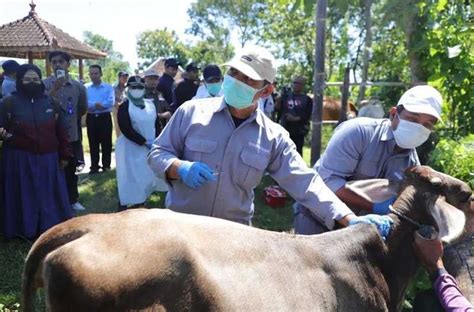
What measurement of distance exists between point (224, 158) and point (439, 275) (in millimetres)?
1237

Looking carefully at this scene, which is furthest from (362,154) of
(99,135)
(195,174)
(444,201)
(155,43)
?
(155,43)

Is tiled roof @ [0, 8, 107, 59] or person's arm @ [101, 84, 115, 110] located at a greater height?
tiled roof @ [0, 8, 107, 59]

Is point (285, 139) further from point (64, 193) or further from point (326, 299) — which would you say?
point (64, 193)

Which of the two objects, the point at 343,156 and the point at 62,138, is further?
the point at 62,138

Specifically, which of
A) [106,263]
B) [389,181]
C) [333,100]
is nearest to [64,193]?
[389,181]

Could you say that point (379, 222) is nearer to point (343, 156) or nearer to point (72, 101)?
point (343, 156)

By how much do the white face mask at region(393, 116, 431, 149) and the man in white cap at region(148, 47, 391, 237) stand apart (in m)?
0.61

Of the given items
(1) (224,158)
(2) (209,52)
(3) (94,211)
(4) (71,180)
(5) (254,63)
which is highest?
(5) (254,63)

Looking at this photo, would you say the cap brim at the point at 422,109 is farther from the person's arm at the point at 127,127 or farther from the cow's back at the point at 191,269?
the person's arm at the point at 127,127

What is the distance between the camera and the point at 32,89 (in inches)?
215

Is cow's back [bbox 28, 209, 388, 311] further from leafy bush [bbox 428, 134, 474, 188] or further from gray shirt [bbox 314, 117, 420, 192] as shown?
leafy bush [bbox 428, 134, 474, 188]

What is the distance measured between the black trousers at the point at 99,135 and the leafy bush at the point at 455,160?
19.7 ft

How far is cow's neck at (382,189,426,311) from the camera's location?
9.12 feet

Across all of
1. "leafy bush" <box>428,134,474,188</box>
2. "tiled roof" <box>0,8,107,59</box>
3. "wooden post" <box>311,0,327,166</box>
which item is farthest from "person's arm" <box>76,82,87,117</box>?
"tiled roof" <box>0,8,107,59</box>
